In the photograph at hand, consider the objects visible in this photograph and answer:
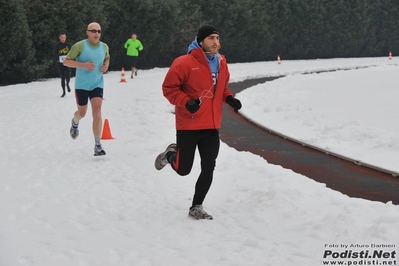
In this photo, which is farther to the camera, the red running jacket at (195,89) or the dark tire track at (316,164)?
the dark tire track at (316,164)

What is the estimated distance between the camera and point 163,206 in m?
7.09

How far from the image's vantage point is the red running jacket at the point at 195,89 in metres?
6.30

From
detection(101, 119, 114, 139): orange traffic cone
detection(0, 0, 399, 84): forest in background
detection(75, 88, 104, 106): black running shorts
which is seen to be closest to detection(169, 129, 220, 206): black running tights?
detection(75, 88, 104, 106): black running shorts

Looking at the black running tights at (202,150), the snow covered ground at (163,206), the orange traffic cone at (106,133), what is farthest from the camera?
the orange traffic cone at (106,133)

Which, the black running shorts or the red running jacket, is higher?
the red running jacket

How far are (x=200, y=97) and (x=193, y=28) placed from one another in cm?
3295

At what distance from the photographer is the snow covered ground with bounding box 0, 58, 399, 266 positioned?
5.37 meters

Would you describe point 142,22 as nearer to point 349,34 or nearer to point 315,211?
point 349,34

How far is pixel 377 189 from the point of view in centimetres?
798

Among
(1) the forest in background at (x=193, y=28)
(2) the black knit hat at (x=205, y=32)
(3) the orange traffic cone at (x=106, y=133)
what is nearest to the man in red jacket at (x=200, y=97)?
(2) the black knit hat at (x=205, y=32)

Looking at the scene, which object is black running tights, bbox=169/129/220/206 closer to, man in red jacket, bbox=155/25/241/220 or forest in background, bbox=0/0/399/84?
man in red jacket, bbox=155/25/241/220

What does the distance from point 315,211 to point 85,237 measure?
2232 millimetres

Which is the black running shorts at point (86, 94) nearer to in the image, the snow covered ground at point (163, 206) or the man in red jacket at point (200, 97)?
the snow covered ground at point (163, 206)

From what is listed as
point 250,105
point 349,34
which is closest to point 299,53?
point 349,34
